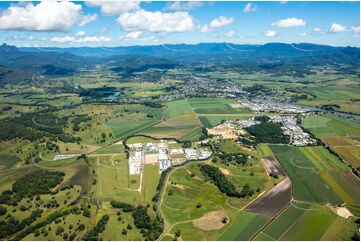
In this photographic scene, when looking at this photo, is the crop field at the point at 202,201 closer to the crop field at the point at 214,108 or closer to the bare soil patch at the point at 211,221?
the bare soil patch at the point at 211,221

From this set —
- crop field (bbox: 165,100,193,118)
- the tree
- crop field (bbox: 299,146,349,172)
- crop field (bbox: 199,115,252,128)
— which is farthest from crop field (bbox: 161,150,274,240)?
crop field (bbox: 165,100,193,118)

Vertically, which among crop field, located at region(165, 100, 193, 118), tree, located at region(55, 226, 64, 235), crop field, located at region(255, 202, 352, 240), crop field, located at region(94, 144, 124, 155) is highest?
crop field, located at region(255, 202, 352, 240)

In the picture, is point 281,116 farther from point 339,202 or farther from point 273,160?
point 339,202

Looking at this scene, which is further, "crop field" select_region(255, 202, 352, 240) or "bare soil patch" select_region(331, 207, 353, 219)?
"bare soil patch" select_region(331, 207, 353, 219)

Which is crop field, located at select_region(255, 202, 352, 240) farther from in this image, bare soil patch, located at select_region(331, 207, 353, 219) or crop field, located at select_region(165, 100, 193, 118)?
crop field, located at select_region(165, 100, 193, 118)

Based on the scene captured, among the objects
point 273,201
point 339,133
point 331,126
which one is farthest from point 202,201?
point 331,126

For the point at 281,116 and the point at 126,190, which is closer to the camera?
the point at 126,190

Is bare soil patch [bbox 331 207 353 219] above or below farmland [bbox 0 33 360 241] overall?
above

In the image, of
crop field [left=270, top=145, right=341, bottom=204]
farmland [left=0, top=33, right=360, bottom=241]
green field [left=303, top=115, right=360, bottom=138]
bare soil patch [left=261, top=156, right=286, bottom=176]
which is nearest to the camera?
farmland [left=0, top=33, right=360, bottom=241]

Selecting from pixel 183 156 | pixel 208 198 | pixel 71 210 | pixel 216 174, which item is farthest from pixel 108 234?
pixel 183 156
